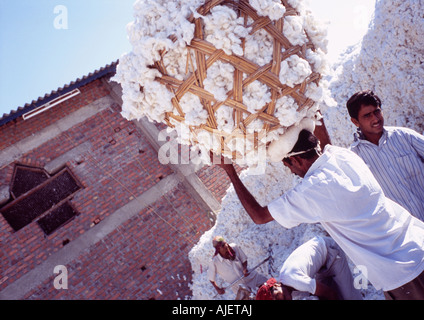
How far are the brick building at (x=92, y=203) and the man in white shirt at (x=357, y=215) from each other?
4.75 m

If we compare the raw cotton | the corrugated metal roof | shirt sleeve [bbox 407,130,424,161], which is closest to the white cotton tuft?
shirt sleeve [bbox 407,130,424,161]

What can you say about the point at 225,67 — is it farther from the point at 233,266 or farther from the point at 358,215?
the point at 233,266

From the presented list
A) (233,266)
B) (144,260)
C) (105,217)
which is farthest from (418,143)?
(105,217)

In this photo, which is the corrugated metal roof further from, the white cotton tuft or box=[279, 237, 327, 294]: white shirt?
the white cotton tuft

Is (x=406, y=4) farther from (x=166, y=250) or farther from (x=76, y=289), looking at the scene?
(x=76, y=289)

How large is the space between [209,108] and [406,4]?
143 inches

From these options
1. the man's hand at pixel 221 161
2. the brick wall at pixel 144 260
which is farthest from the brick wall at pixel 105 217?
the man's hand at pixel 221 161

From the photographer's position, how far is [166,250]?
602 cm

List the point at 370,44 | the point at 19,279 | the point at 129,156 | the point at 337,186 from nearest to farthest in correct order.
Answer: the point at 337,186
the point at 370,44
the point at 19,279
the point at 129,156

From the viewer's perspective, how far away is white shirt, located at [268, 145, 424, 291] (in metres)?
1.59

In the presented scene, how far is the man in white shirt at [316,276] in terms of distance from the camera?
242cm

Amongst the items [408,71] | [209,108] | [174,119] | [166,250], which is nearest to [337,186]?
[209,108]

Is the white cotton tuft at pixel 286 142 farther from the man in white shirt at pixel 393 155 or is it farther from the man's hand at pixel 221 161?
the man in white shirt at pixel 393 155

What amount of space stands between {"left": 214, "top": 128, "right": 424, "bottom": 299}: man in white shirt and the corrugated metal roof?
558cm
